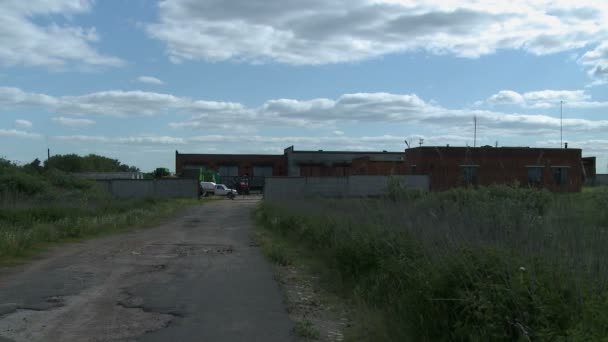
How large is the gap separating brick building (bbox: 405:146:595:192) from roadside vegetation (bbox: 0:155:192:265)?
2549 centimetres

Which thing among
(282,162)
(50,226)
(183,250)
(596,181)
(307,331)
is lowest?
(183,250)

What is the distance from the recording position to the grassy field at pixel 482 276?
562 centimetres

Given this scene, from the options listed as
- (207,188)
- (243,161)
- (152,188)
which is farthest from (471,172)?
(243,161)

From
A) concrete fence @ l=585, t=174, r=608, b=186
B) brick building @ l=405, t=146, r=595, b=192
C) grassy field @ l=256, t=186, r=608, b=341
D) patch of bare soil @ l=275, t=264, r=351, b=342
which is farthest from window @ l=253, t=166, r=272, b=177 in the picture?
grassy field @ l=256, t=186, r=608, b=341

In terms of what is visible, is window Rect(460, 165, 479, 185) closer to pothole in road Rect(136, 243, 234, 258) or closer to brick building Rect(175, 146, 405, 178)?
brick building Rect(175, 146, 405, 178)

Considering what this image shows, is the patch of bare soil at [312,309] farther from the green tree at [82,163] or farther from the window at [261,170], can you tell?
the green tree at [82,163]

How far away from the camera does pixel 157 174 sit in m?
82.8

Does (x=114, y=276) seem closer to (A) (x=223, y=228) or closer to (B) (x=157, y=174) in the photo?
(A) (x=223, y=228)

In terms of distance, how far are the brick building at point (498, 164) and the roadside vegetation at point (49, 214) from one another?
2549 centimetres

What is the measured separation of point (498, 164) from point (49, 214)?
145ft

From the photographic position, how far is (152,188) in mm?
60594

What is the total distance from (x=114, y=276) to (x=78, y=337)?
5360 millimetres

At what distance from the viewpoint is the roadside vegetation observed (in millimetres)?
18358

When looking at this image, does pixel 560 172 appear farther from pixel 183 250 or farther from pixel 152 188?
pixel 183 250
